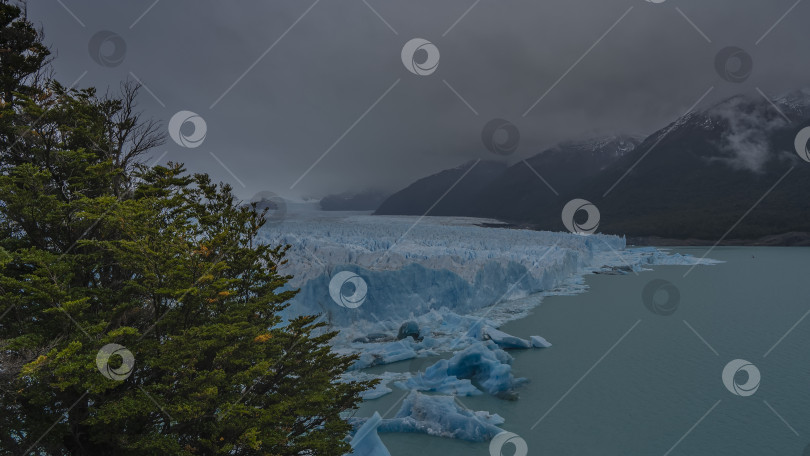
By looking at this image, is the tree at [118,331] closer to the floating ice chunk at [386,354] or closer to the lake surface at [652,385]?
the lake surface at [652,385]

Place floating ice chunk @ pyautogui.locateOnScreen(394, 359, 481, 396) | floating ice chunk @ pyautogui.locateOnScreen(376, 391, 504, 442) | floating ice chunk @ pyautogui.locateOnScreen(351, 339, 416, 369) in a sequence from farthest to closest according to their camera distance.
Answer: floating ice chunk @ pyautogui.locateOnScreen(351, 339, 416, 369) < floating ice chunk @ pyautogui.locateOnScreen(394, 359, 481, 396) < floating ice chunk @ pyautogui.locateOnScreen(376, 391, 504, 442)

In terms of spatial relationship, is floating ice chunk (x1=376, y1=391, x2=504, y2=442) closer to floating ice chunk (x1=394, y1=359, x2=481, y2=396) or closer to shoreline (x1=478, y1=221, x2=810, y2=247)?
floating ice chunk (x1=394, y1=359, x2=481, y2=396)

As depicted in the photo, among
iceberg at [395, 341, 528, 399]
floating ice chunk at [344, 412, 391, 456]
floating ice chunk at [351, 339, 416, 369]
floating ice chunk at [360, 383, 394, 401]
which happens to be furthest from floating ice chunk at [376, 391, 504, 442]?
floating ice chunk at [351, 339, 416, 369]

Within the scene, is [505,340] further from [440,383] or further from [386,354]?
[440,383]

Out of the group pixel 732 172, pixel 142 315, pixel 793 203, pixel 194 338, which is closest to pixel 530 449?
pixel 194 338

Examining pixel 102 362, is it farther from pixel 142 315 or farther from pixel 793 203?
pixel 793 203
